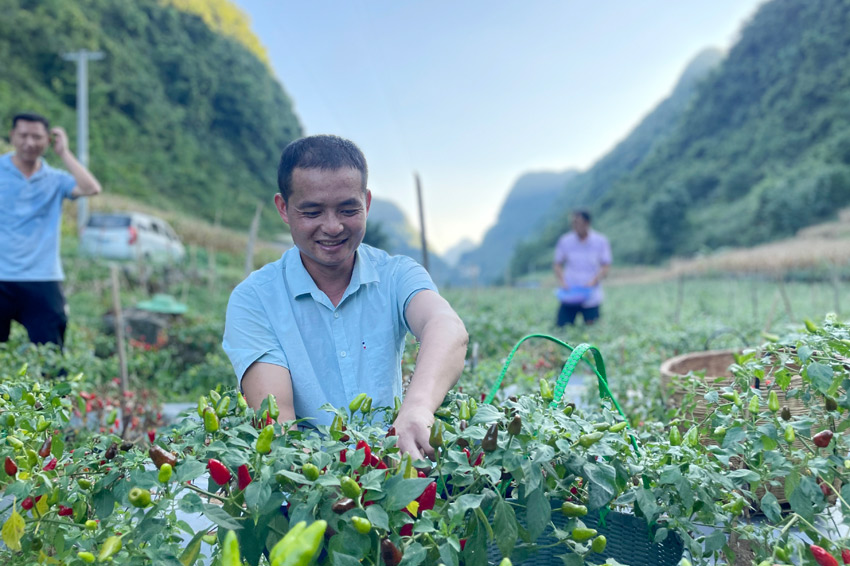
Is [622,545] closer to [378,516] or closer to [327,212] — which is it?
[378,516]

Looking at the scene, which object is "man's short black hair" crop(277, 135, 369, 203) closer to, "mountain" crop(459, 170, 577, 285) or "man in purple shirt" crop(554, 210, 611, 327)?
"man in purple shirt" crop(554, 210, 611, 327)

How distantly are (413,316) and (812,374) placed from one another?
33.1 inches

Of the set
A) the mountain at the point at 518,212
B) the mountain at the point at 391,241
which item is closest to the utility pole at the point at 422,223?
the mountain at the point at 391,241

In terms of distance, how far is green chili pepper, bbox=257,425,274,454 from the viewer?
0.85 meters

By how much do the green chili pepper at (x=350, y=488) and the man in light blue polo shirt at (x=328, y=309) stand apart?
0.50 metres

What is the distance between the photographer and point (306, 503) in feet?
2.76

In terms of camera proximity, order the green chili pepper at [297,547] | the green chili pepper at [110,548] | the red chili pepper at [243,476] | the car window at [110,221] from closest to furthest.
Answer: the green chili pepper at [297,547]
the green chili pepper at [110,548]
the red chili pepper at [243,476]
the car window at [110,221]

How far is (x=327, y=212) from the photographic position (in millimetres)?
Result: 1484

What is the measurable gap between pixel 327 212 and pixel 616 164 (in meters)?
79.9

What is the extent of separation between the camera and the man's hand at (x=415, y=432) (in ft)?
3.39

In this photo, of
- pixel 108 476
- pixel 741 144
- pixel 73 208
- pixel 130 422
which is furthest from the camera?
pixel 741 144

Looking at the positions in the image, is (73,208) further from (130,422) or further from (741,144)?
(741,144)

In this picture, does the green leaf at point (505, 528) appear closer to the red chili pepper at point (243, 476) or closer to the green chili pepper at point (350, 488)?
the green chili pepper at point (350, 488)

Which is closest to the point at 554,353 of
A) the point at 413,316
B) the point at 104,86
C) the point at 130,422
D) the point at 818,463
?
the point at 130,422
